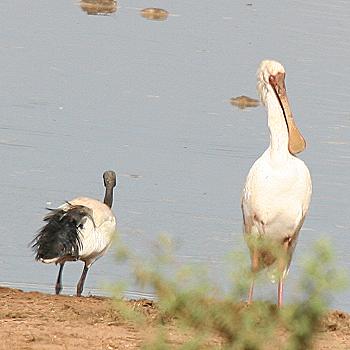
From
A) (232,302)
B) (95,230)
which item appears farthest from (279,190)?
(232,302)

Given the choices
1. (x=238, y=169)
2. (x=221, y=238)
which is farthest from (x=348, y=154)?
(x=221, y=238)

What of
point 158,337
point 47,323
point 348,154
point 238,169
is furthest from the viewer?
point 348,154

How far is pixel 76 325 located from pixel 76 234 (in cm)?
312

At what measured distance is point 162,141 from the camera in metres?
15.0

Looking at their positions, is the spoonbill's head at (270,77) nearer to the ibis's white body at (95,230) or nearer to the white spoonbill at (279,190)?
the white spoonbill at (279,190)

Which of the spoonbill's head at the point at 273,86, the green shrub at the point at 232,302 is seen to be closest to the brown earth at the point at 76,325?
the spoonbill's head at the point at 273,86

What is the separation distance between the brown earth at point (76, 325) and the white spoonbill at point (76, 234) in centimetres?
116

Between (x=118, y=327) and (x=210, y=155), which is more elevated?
(x=210, y=155)

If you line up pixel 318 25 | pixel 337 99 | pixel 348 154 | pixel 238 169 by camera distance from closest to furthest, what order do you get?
pixel 238 169 → pixel 348 154 → pixel 337 99 → pixel 318 25

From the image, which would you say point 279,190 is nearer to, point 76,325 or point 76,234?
point 76,234

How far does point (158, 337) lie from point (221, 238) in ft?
24.2

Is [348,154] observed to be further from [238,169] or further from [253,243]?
[253,243]

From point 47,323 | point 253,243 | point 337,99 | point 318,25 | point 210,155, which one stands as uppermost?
point 318,25

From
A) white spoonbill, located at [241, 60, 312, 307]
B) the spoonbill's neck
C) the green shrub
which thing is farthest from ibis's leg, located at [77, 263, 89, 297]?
the green shrub
